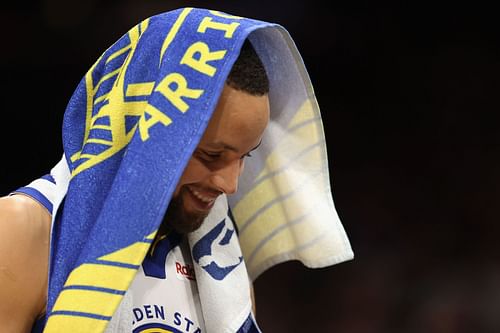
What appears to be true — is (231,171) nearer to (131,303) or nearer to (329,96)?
(131,303)

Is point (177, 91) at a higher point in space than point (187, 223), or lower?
higher

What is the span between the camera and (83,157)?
815 millimetres

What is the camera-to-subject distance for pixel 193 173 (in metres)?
0.85

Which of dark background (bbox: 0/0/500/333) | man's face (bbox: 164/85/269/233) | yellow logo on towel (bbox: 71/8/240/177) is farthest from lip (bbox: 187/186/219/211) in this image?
dark background (bbox: 0/0/500/333)

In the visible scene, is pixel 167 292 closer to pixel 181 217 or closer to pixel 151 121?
pixel 181 217

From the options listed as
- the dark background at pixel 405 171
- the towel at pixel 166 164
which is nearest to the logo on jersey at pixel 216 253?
the towel at pixel 166 164

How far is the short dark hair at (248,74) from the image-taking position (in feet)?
2.73

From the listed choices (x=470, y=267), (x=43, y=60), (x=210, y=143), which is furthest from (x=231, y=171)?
(x=470, y=267)

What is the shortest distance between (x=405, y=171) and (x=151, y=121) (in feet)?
4.19

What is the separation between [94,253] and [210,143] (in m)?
0.16

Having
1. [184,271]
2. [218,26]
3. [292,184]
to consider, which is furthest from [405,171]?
[218,26]

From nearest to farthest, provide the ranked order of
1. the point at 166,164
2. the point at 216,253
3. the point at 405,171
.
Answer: the point at 166,164
the point at 216,253
the point at 405,171

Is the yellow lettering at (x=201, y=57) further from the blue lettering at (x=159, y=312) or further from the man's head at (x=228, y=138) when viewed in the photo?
the blue lettering at (x=159, y=312)

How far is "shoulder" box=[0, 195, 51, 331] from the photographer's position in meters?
0.79
